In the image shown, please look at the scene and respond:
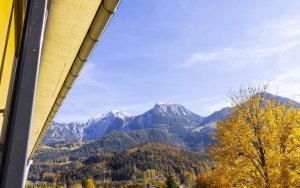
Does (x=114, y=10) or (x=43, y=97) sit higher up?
(x=43, y=97)

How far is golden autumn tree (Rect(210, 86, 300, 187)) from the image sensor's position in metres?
17.1

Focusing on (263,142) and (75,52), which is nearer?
(75,52)

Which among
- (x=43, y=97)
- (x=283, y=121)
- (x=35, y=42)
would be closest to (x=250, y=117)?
(x=283, y=121)

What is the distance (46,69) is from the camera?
21.2ft

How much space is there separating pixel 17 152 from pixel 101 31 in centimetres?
266

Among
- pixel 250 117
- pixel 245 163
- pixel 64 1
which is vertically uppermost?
pixel 250 117

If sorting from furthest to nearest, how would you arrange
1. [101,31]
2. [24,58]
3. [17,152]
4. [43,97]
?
[43,97], [101,31], [24,58], [17,152]

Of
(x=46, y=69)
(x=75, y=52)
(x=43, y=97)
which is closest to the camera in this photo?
(x=75, y=52)

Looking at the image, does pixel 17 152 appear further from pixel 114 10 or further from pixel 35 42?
pixel 114 10

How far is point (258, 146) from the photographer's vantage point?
18609mm

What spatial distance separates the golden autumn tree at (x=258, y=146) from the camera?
1711 cm

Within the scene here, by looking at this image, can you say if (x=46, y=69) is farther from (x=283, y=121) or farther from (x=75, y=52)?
(x=283, y=121)

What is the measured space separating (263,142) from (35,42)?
18.7 metres

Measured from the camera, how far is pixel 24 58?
1319mm
